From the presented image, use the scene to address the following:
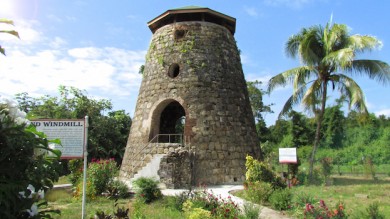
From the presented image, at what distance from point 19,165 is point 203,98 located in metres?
10.3

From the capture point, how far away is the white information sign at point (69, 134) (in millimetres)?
5418

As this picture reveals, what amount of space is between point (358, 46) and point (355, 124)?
67.5 ft

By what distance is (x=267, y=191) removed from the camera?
25.8 ft

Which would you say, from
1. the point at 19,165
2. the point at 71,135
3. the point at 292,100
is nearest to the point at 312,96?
the point at 292,100

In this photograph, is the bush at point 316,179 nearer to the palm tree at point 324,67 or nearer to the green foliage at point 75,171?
the palm tree at point 324,67

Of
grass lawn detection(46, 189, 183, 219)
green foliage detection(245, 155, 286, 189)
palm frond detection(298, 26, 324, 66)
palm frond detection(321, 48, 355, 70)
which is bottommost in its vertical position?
grass lawn detection(46, 189, 183, 219)

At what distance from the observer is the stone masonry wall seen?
38.9ft

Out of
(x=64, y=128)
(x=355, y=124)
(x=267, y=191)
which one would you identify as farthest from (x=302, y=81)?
(x=355, y=124)

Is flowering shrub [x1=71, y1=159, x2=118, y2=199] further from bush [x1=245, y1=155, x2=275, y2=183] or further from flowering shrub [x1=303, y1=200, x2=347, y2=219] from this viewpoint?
flowering shrub [x1=303, y1=200, x2=347, y2=219]

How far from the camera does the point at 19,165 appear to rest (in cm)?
218

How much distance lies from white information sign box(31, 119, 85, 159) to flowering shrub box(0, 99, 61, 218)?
10.5 ft

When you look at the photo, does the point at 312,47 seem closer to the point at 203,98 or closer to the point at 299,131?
the point at 203,98

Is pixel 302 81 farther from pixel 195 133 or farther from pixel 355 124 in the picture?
pixel 355 124

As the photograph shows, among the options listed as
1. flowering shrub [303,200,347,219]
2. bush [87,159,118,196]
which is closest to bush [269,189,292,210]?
flowering shrub [303,200,347,219]
